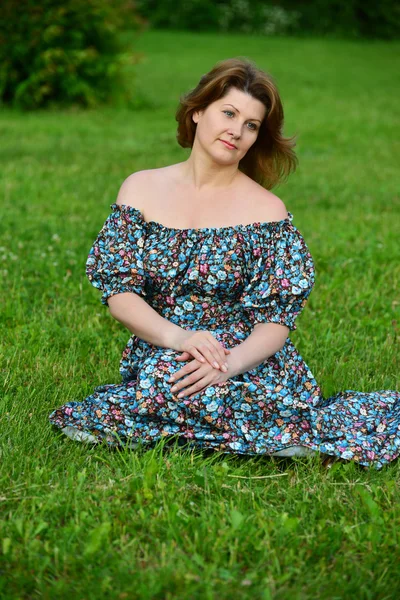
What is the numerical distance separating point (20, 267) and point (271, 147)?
86.0 inches

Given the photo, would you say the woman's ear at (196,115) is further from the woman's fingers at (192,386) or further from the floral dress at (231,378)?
the woman's fingers at (192,386)

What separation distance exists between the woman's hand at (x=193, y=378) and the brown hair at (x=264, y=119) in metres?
1.00

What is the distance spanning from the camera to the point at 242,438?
121 inches

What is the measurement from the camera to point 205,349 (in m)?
2.95

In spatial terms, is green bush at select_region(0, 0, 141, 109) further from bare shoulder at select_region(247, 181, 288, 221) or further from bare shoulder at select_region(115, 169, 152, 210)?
bare shoulder at select_region(247, 181, 288, 221)

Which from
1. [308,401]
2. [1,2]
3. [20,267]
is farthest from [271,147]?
[1,2]

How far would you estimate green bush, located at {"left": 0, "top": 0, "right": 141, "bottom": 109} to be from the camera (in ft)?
38.2

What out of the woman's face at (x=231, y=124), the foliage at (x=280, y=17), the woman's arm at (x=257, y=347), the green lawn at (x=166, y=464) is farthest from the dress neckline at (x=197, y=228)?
the foliage at (x=280, y=17)

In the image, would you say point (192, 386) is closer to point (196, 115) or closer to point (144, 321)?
point (144, 321)

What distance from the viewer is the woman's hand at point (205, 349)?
116 inches

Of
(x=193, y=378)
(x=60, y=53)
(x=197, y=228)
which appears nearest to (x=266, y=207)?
(x=197, y=228)

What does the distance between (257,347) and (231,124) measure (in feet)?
2.82

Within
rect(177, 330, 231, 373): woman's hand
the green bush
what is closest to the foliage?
the green bush

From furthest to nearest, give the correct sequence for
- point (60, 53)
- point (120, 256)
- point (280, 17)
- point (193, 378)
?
point (280, 17) → point (60, 53) → point (120, 256) → point (193, 378)
